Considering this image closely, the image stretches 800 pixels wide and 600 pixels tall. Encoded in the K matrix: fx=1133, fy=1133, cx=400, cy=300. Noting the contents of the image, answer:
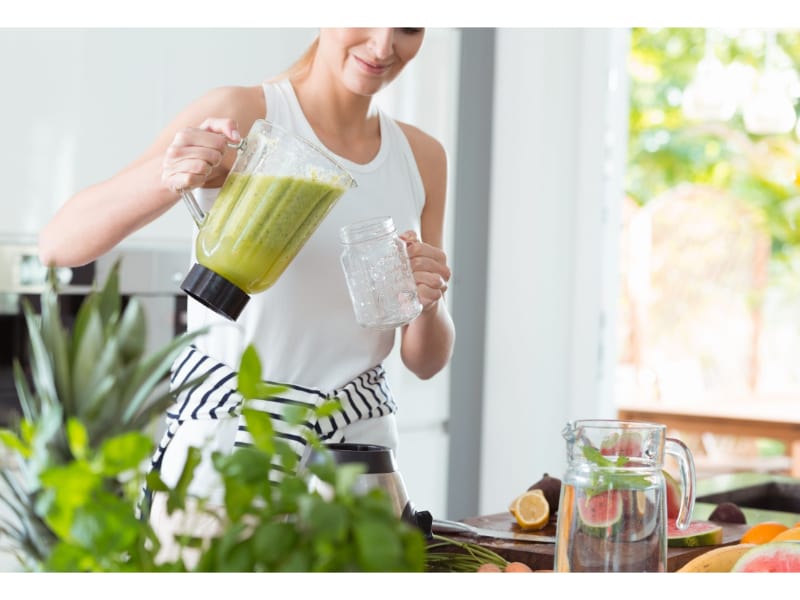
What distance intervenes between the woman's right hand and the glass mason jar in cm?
15

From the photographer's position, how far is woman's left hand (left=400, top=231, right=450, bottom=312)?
1.30m

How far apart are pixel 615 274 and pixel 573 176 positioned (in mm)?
363

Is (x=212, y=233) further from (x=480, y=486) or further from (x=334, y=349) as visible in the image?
(x=480, y=486)

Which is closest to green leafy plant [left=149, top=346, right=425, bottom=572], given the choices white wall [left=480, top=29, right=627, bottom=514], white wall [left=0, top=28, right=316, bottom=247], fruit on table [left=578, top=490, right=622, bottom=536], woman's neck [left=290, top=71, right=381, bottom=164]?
fruit on table [left=578, top=490, right=622, bottom=536]

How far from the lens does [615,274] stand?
3.84m

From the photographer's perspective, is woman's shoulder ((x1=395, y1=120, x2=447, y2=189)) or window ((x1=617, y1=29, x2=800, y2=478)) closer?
woman's shoulder ((x1=395, y1=120, x2=447, y2=189))

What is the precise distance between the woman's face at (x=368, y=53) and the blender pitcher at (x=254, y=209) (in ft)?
0.92

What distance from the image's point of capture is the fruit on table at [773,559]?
887mm

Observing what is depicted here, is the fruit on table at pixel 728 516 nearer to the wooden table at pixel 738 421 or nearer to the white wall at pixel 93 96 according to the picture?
the white wall at pixel 93 96

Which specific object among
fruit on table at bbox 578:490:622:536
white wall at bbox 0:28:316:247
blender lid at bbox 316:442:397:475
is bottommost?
fruit on table at bbox 578:490:622:536

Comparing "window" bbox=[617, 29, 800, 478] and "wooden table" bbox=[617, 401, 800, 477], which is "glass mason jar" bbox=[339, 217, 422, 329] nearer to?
"wooden table" bbox=[617, 401, 800, 477]

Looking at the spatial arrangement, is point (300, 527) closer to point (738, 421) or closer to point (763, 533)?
point (763, 533)

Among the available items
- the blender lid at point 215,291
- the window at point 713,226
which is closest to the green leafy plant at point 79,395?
the blender lid at point 215,291
